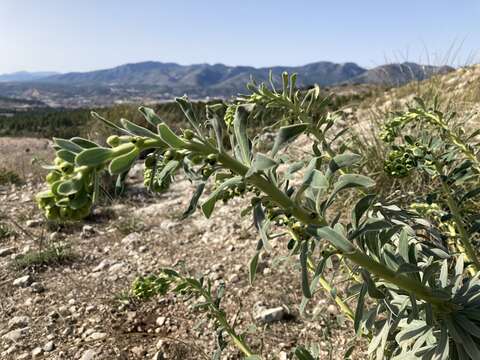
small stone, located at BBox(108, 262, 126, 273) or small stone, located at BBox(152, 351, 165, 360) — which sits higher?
small stone, located at BBox(152, 351, 165, 360)

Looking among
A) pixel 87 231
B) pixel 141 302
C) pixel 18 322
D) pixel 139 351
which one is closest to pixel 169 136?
pixel 139 351

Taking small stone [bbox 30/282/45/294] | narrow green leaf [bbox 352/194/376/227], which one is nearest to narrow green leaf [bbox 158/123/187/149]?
narrow green leaf [bbox 352/194/376/227]

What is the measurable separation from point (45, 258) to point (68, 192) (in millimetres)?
3286

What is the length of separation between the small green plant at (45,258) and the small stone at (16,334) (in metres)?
0.94

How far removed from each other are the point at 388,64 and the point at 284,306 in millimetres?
6035

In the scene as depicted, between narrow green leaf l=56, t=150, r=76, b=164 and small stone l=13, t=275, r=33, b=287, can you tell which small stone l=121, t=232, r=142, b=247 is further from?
narrow green leaf l=56, t=150, r=76, b=164

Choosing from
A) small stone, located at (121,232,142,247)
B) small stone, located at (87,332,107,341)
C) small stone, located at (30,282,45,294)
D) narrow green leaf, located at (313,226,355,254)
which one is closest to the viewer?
narrow green leaf, located at (313,226,355,254)

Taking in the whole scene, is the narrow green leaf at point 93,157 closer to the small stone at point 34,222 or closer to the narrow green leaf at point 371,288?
the narrow green leaf at point 371,288

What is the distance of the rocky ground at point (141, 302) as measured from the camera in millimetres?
2432

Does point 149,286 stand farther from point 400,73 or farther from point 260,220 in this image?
point 400,73

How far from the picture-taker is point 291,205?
0.87 metres

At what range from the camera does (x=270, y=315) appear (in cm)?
256

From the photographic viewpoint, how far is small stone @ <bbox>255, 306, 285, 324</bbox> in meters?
2.56

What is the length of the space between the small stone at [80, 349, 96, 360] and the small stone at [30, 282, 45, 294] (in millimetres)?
1022
